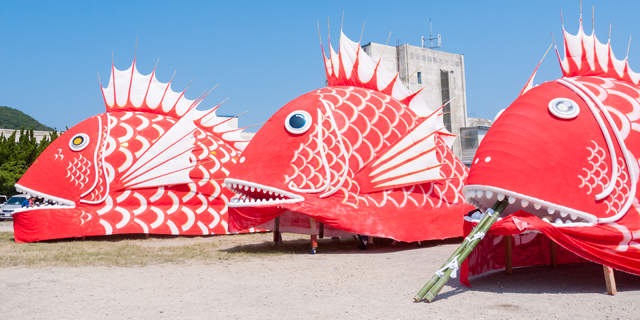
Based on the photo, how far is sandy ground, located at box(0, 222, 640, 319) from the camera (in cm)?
547

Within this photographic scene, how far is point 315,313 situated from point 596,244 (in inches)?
128

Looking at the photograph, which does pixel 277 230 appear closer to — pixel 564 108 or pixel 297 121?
pixel 297 121

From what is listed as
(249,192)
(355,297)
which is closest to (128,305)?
(355,297)

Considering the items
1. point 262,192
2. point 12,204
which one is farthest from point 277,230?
point 12,204

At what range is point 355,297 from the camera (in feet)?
20.6

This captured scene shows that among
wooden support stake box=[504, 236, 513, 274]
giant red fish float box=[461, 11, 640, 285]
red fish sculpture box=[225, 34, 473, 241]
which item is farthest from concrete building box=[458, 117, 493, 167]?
giant red fish float box=[461, 11, 640, 285]

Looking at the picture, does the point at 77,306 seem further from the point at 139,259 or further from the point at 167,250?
the point at 167,250

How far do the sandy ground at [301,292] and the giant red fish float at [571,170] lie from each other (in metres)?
0.69

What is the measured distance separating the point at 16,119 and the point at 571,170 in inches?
2758

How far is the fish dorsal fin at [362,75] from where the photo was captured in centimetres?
1202

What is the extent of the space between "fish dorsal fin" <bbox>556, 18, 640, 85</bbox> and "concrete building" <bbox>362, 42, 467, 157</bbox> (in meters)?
31.6

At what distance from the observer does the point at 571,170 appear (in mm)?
6219

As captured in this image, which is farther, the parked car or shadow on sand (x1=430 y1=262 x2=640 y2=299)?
the parked car

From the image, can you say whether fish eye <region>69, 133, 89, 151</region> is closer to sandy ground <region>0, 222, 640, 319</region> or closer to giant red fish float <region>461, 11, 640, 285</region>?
sandy ground <region>0, 222, 640, 319</region>
